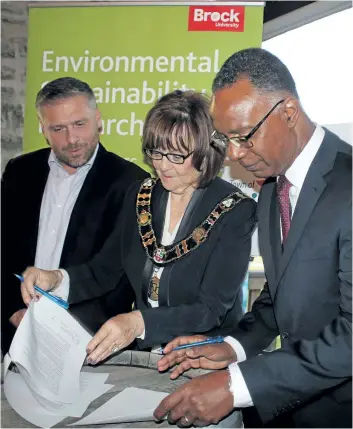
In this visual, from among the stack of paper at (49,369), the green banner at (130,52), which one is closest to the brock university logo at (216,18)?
the green banner at (130,52)

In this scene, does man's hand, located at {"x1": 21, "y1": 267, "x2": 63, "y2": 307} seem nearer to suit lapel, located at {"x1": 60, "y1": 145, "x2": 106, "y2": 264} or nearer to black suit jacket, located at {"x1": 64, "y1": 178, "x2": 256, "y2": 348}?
black suit jacket, located at {"x1": 64, "y1": 178, "x2": 256, "y2": 348}

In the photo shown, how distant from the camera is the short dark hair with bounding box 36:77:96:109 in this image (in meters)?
2.81

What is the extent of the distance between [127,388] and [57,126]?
1.54m

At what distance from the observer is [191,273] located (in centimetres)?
209

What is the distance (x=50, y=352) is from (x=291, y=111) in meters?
0.89

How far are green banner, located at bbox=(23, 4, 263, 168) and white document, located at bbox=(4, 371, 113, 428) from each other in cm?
157

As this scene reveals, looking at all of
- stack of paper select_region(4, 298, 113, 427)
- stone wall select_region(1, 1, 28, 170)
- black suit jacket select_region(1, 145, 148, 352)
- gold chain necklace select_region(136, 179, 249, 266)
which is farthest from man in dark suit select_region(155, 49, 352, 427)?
stone wall select_region(1, 1, 28, 170)

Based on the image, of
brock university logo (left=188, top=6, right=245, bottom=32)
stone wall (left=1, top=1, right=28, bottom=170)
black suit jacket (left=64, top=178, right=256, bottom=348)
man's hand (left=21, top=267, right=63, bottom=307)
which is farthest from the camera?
stone wall (left=1, top=1, right=28, bottom=170)

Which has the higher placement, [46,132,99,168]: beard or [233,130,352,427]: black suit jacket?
[46,132,99,168]: beard

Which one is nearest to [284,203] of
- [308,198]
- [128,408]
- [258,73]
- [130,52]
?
[308,198]

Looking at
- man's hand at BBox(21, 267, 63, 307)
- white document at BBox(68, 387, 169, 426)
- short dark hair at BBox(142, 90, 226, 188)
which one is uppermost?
short dark hair at BBox(142, 90, 226, 188)

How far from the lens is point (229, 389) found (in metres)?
1.41

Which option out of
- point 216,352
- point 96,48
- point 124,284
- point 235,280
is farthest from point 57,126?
point 216,352

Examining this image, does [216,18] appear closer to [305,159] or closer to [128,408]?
[305,159]
